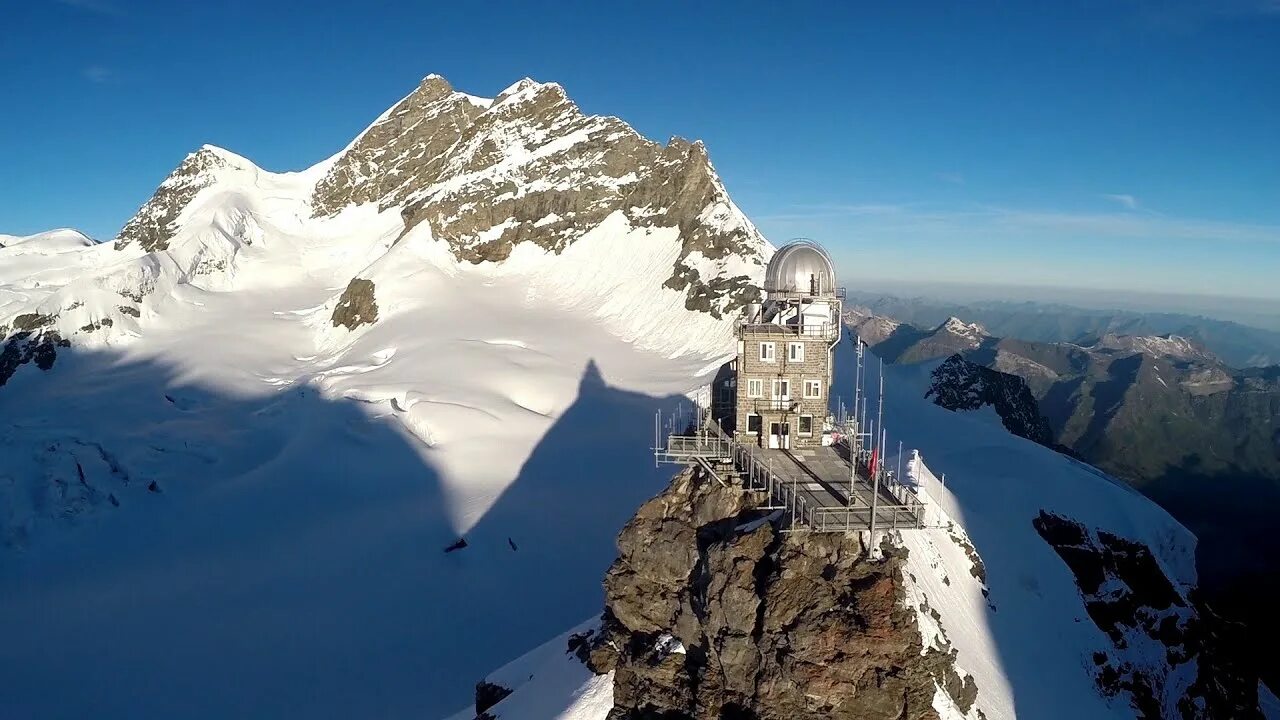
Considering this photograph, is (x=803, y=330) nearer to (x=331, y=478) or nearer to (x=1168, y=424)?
(x=331, y=478)

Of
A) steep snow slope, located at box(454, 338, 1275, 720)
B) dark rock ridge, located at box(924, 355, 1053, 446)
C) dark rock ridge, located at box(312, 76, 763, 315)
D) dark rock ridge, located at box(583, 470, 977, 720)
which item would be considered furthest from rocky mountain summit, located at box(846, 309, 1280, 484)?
dark rock ridge, located at box(583, 470, 977, 720)

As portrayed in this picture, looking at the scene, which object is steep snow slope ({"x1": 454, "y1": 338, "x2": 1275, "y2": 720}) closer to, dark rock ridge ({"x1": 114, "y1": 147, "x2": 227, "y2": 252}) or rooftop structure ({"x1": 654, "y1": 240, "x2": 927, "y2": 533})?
rooftop structure ({"x1": 654, "y1": 240, "x2": 927, "y2": 533})

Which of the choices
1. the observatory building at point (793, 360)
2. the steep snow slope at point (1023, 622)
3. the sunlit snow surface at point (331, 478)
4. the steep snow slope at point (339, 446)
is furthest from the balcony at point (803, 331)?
the steep snow slope at point (339, 446)

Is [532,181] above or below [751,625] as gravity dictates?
above

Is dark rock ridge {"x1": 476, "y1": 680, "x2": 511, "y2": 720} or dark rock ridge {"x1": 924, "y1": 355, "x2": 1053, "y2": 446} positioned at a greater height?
dark rock ridge {"x1": 924, "y1": 355, "x2": 1053, "y2": 446}

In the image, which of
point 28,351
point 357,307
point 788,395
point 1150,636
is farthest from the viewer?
point 357,307

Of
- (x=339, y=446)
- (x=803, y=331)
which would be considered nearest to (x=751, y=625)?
(x=803, y=331)

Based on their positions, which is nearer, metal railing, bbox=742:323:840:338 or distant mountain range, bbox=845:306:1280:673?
metal railing, bbox=742:323:840:338
